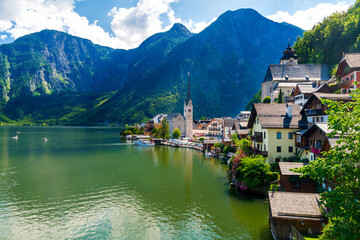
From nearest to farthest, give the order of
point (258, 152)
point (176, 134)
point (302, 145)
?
point (302, 145) < point (258, 152) < point (176, 134)

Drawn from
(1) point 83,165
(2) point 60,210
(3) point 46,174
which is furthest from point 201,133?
(2) point 60,210

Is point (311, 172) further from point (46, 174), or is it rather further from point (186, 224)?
point (46, 174)

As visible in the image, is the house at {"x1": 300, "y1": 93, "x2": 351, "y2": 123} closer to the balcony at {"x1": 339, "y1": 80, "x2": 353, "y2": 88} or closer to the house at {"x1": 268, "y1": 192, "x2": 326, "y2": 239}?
the balcony at {"x1": 339, "y1": 80, "x2": 353, "y2": 88}

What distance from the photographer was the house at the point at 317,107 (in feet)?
130

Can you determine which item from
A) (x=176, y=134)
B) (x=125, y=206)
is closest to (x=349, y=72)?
(x=125, y=206)

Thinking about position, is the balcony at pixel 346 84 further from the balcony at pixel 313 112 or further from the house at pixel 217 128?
the house at pixel 217 128

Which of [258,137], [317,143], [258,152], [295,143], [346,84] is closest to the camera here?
[317,143]

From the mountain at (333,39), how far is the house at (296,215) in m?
80.2

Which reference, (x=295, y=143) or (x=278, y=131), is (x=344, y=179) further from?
(x=295, y=143)

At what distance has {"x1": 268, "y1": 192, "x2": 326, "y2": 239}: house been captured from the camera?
71.9 ft

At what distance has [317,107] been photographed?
1623 inches

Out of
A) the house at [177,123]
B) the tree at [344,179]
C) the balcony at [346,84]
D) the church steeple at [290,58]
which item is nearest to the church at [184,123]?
the house at [177,123]

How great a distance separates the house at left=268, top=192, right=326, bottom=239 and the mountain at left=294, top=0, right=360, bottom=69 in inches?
3158

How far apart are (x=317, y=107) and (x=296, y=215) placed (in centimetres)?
2487
